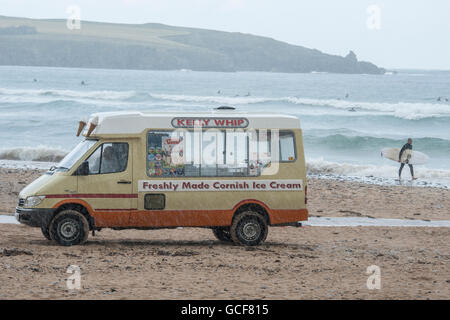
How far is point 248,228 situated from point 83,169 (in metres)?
3.34

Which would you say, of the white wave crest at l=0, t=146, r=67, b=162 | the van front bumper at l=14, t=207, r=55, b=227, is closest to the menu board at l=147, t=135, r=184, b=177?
the van front bumper at l=14, t=207, r=55, b=227

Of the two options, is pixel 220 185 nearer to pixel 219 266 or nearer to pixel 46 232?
pixel 219 266

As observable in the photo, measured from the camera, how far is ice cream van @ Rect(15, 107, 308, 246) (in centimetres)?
1310

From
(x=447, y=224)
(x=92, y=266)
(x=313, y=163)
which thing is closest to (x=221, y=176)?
(x=92, y=266)

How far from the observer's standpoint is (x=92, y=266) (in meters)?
11.2

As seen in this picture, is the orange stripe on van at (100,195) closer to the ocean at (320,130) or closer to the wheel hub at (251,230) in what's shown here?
the wheel hub at (251,230)

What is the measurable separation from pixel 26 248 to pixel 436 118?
56.3m

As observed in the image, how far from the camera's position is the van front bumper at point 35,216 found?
508 inches

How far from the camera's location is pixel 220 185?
530 inches

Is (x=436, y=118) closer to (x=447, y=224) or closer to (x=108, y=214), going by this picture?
(x=447, y=224)
